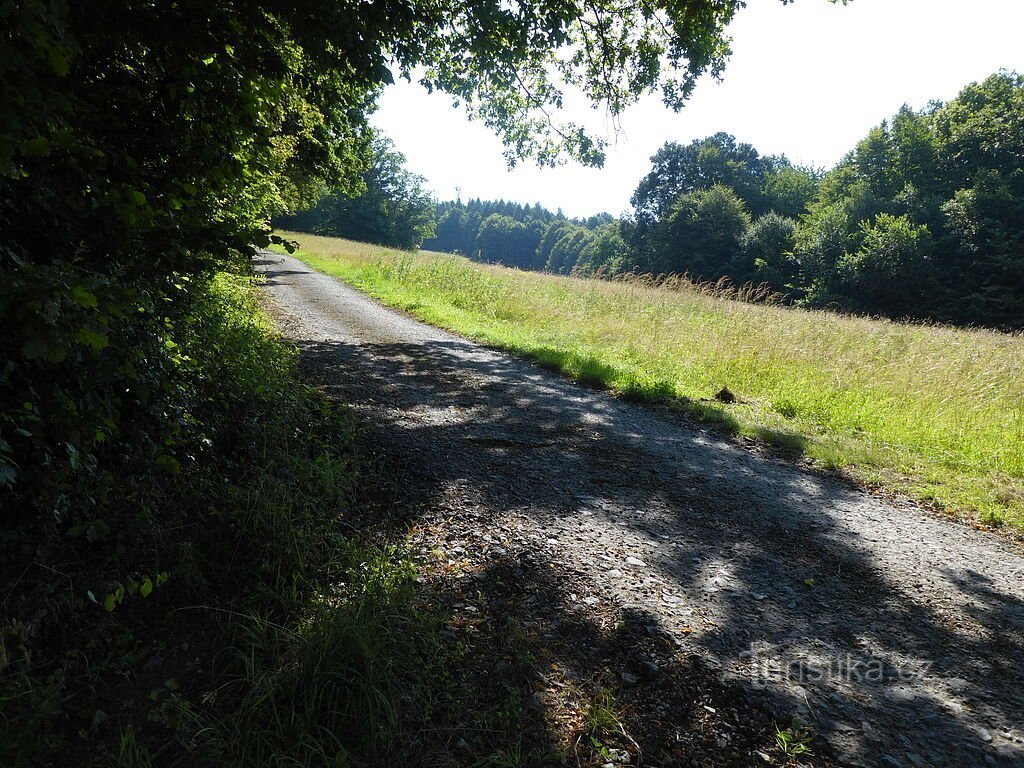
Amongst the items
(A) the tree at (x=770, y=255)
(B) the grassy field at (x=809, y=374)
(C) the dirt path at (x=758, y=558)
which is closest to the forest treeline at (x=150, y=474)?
(C) the dirt path at (x=758, y=558)

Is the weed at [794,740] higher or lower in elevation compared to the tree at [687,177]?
lower

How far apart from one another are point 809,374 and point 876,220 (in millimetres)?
30951

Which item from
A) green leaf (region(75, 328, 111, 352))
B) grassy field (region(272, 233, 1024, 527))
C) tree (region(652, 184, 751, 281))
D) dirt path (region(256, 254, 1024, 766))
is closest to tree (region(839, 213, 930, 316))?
tree (region(652, 184, 751, 281))

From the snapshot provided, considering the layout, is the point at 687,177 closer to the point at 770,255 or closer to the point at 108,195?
the point at 770,255

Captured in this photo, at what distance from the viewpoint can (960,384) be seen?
6.93 metres

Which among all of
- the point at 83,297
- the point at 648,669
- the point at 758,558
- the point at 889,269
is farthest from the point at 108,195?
the point at 889,269

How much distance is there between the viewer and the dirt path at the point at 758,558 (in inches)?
85.4

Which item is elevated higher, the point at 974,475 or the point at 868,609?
the point at 974,475

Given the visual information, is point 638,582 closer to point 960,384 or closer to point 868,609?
point 868,609

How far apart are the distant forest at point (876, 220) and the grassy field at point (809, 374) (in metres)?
3.80

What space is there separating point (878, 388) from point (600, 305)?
271 inches

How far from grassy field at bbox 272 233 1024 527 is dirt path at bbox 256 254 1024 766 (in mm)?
812

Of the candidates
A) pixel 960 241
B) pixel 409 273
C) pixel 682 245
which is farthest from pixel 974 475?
pixel 682 245

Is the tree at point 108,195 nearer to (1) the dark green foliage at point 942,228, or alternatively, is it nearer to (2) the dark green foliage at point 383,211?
(1) the dark green foliage at point 942,228
